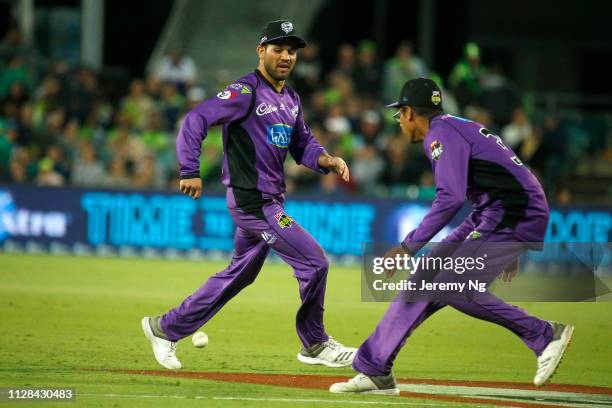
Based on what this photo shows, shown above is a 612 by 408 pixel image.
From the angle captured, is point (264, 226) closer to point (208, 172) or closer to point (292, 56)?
point (292, 56)

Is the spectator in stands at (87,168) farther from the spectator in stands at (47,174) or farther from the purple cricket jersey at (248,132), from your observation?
the purple cricket jersey at (248,132)

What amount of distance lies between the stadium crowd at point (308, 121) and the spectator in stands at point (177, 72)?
0.02m

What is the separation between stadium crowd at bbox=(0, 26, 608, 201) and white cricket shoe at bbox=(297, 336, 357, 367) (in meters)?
8.90

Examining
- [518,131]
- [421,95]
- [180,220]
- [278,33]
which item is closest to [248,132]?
[278,33]

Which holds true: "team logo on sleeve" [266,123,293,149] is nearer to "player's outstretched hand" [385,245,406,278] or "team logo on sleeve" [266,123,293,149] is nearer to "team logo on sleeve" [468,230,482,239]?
"player's outstretched hand" [385,245,406,278]

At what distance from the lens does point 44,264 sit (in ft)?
53.9

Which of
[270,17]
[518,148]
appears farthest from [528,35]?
[518,148]

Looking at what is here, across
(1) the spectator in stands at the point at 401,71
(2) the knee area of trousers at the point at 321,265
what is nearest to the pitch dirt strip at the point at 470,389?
(2) the knee area of trousers at the point at 321,265

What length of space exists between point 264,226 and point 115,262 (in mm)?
8682

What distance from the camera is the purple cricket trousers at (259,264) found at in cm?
856

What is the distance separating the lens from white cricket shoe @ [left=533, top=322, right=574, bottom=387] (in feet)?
25.6

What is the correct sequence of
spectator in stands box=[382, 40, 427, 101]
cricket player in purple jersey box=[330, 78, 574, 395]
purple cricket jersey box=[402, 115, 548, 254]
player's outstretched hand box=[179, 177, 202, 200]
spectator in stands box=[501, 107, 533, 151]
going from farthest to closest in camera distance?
1. spectator in stands box=[382, 40, 427, 101]
2. spectator in stands box=[501, 107, 533, 151]
3. player's outstretched hand box=[179, 177, 202, 200]
4. cricket player in purple jersey box=[330, 78, 574, 395]
5. purple cricket jersey box=[402, 115, 548, 254]

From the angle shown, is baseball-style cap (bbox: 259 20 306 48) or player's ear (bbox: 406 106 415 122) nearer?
player's ear (bbox: 406 106 415 122)

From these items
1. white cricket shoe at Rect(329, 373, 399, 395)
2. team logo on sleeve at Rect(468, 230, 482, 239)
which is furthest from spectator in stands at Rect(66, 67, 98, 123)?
team logo on sleeve at Rect(468, 230, 482, 239)
